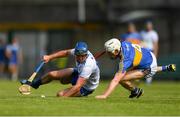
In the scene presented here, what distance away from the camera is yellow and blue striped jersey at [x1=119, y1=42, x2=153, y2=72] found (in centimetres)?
1786

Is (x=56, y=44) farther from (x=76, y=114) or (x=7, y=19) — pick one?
(x=76, y=114)

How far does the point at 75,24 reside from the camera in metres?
46.7

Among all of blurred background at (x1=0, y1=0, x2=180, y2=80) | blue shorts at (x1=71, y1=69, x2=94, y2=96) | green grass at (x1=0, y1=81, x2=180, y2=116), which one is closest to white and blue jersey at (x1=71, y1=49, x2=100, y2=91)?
blue shorts at (x1=71, y1=69, x2=94, y2=96)

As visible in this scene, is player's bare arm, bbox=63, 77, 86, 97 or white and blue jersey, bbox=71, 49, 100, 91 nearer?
player's bare arm, bbox=63, 77, 86, 97

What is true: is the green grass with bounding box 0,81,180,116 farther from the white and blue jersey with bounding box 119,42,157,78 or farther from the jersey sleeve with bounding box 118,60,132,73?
the white and blue jersey with bounding box 119,42,157,78

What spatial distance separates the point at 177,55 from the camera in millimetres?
36781

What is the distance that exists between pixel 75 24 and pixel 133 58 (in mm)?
28535

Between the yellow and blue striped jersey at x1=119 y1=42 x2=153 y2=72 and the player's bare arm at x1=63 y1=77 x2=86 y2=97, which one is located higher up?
the yellow and blue striped jersey at x1=119 y1=42 x2=153 y2=72

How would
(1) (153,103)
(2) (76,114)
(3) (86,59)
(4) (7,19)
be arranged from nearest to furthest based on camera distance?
(2) (76,114) < (1) (153,103) < (3) (86,59) < (4) (7,19)

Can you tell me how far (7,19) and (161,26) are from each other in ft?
39.7

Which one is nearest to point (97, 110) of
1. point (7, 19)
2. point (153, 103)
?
point (153, 103)

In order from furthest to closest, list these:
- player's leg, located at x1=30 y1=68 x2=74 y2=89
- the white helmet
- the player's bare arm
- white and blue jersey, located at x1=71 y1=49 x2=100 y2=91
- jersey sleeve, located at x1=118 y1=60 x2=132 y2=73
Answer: player's leg, located at x1=30 y1=68 x2=74 y2=89 < white and blue jersey, located at x1=71 y1=49 x2=100 y2=91 < the player's bare arm < the white helmet < jersey sleeve, located at x1=118 y1=60 x2=132 y2=73

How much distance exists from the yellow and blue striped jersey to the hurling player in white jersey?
78cm

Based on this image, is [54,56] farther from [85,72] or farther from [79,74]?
[85,72]
